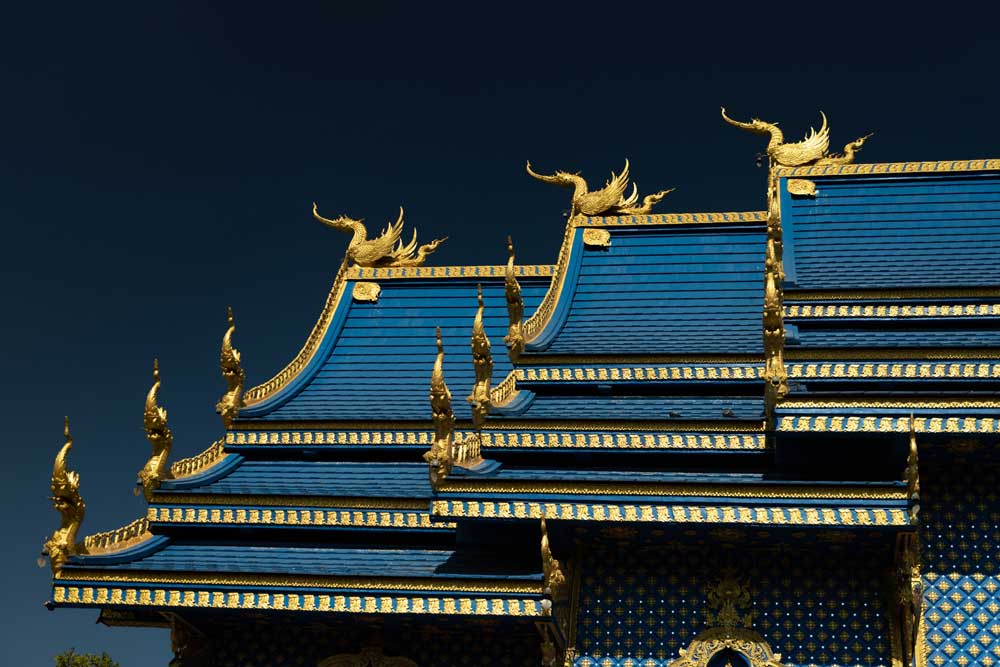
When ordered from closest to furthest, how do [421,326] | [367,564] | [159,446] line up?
[367,564]
[159,446]
[421,326]

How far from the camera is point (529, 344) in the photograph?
22.3 metres

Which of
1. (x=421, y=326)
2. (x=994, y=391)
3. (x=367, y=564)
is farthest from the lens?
(x=421, y=326)

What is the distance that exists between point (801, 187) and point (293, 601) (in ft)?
39.3

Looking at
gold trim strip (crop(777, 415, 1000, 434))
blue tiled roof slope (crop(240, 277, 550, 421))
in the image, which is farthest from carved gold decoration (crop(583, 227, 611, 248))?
gold trim strip (crop(777, 415, 1000, 434))

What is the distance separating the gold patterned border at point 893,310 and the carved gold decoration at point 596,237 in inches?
211

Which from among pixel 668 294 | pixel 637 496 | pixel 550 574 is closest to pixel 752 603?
pixel 637 496

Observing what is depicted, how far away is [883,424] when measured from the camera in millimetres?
17344

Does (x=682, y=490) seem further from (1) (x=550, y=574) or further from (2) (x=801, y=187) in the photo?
(2) (x=801, y=187)

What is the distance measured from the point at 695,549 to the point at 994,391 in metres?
4.29

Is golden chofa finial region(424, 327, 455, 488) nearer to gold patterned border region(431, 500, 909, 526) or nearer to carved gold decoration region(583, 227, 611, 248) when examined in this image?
gold patterned border region(431, 500, 909, 526)

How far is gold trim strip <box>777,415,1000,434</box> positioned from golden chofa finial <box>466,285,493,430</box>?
171 inches

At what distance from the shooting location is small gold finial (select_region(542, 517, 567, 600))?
17.1 metres

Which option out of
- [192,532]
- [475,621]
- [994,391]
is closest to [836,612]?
[994,391]

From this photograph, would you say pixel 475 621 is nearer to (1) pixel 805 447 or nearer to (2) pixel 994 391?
(1) pixel 805 447
